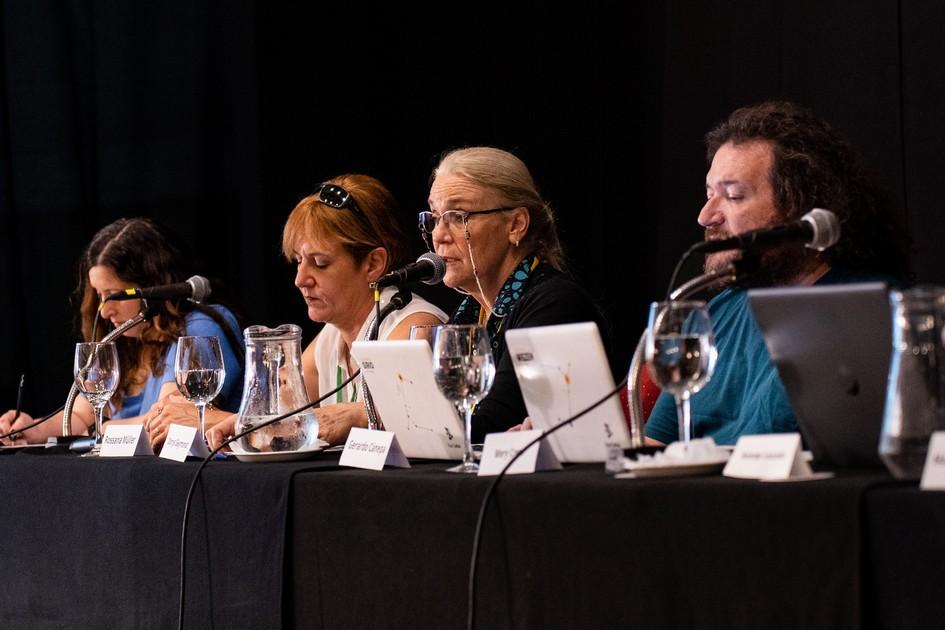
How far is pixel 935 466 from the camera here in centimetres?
109

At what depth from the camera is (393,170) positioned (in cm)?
366

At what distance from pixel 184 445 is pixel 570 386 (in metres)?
0.79

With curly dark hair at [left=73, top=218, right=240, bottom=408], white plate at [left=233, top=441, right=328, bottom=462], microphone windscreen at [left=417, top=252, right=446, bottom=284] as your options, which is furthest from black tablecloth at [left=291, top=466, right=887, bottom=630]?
curly dark hair at [left=73, top=218, right=240, bottom=408]

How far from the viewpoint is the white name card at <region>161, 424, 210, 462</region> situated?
6.68 ft

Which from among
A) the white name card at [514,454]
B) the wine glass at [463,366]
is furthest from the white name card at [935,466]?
the wine glass at [463,366]

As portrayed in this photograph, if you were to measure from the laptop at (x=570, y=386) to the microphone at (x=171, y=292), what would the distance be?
3.63ft

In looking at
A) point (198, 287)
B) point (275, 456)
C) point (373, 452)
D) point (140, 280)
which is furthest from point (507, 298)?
point (140, 280)

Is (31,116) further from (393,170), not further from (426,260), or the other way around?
(426,260)

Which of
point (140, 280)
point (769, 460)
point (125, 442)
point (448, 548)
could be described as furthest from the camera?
point (140, 280)

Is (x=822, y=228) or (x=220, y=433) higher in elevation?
(x=822, y=228)

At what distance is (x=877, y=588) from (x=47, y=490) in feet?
4.94

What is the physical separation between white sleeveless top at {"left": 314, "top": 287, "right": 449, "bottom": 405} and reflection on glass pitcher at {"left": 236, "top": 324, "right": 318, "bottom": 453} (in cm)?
58

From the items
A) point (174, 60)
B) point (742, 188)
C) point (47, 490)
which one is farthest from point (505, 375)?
point (174, 60)

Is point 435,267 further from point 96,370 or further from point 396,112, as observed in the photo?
point 396,112
